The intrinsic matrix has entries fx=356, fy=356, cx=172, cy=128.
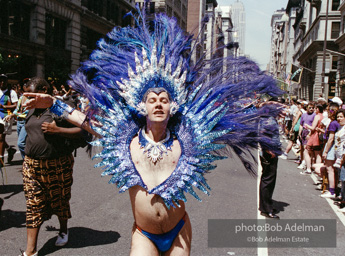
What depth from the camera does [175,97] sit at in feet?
8.96

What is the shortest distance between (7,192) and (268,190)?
452cm

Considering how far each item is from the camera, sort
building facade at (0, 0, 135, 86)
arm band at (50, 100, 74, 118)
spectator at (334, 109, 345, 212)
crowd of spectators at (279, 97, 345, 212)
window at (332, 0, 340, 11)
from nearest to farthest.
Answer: arm band at (50, 100, 74, 118) → spectator at (334, 109, 345, 212) → crowd of spectators at (279, 97, 345, 212) → building facade at (0, 0, 135, 86) → window at (332, 0, 340, 11)

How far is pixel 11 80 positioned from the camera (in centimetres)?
1892

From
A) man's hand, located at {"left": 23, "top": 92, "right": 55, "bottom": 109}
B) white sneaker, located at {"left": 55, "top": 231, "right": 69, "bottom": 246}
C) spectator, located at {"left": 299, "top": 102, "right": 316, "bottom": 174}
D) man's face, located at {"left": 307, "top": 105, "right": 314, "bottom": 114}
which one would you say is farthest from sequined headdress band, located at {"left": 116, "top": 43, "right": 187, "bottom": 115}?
man's face, located at {"left": 307, "top": 105, "right": 314, "bottom": 114}

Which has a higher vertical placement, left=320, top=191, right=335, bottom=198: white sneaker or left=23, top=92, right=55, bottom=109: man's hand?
left=23, top=92, right=55, bottom=109: man's hand

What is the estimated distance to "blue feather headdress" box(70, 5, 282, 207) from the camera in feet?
8.75

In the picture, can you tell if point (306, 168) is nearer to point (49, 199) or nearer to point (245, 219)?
point (245, 219)

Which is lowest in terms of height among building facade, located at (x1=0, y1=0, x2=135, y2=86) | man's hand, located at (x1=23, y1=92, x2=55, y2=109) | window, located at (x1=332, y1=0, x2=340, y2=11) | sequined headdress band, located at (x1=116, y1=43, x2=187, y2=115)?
man's hand, located at (x1=23, y1=92, x2=55, y2=109)

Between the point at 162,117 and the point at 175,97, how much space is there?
213 mm

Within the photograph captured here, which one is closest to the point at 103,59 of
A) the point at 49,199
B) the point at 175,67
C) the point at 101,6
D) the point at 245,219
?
the point at 175,67

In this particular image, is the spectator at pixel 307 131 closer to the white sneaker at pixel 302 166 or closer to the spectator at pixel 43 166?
the white sneaker at pixel 302 166

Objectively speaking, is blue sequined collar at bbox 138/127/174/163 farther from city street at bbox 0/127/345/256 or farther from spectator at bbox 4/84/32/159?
spectator at bbox 4/84/32/159

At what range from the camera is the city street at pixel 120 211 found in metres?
4.34

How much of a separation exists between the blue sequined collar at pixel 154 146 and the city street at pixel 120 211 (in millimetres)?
793
